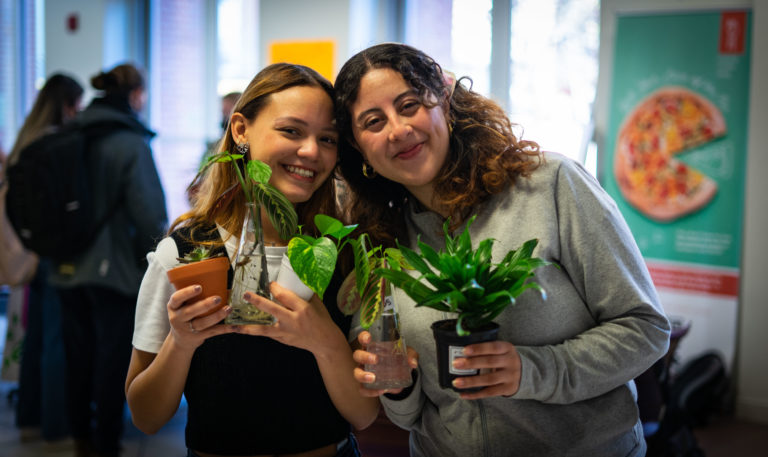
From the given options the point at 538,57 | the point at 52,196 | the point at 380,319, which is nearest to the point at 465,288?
the point at 380,319

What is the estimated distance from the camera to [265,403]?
4.53ft

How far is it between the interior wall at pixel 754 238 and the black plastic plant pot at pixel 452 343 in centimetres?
336

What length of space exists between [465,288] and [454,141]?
1.74 feet

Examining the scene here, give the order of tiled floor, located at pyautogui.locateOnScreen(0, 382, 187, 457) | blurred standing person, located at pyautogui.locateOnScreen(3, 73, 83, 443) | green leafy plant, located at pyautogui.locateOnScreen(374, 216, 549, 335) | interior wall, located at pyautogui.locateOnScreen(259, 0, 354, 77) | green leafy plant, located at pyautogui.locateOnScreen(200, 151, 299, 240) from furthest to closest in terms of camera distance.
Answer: interior wall, located at pyautogui.locateOnScreen(259, 0, 354, 77) → blurred standing person, located at pyautogui.locateOnScreen(3, 73, 83, 443) → tiled floor, located at pyautogui.locateOnScreen(0, 382, 187, 457) → green leafy plant, located at pyautogui.locateOnScreen(200, 151, 299, 240) → green leafy plant, located at pyautogui.locateOnScreen(374, 216, 549, 335)

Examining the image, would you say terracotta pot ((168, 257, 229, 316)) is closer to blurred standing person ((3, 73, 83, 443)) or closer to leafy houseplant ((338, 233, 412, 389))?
leafy houseplant ((338, 233, 412, 389))

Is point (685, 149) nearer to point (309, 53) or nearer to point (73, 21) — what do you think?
point (309, 53)

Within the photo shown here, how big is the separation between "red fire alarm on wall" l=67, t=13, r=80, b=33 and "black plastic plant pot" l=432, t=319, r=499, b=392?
19.8 feet

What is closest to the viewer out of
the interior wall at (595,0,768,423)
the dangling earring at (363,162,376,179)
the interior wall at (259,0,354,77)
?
the dangling earring at (363,162,376,179)

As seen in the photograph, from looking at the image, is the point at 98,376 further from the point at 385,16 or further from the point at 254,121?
the point at 385,16

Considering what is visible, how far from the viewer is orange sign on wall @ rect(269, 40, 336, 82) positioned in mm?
5328

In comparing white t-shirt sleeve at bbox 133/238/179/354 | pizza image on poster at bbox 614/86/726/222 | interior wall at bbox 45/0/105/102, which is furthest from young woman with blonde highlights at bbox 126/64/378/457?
interior wall at bbox 45/0/105/102

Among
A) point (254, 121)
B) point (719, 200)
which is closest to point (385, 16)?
point (719, 200)

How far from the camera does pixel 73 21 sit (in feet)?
19.7

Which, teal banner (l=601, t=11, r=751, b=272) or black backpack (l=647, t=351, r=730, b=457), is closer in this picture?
black backpack (l=647, t=351, r=730, b=457)
